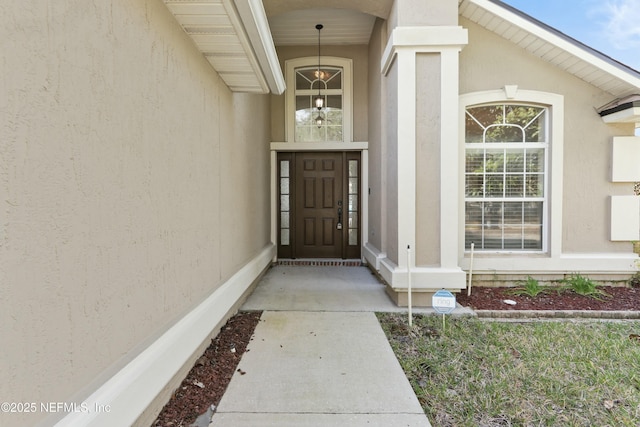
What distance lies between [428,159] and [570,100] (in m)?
2.70

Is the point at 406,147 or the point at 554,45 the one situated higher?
the point at 554,45

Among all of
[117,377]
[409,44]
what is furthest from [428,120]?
→ [117,377]

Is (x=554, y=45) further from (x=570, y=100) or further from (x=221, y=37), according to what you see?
(x=221, y=37)

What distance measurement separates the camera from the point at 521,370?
2.61m

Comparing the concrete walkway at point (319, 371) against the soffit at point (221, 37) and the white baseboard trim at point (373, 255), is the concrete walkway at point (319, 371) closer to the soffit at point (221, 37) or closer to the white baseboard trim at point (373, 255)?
the white baseboard trim at point (373, 255)

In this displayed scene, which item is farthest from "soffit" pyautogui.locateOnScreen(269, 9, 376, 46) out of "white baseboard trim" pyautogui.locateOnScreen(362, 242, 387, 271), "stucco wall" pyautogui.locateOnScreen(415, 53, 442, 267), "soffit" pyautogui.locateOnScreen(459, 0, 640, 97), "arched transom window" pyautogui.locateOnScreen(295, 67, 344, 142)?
"white baseboard trim" pyautogui.locateOnScreen(362, 242, 387, 271)

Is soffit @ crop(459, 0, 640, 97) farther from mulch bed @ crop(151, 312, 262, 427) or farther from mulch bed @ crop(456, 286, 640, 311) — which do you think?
mulch bed @ crop(151, 312, 262, 427)

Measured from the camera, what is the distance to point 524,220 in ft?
16.2

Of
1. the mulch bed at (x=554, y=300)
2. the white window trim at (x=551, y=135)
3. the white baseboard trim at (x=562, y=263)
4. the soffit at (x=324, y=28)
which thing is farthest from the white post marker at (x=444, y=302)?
the soffit at (x=324, y=28)

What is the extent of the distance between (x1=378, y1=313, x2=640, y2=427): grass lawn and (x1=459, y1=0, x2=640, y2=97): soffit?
3.27 m

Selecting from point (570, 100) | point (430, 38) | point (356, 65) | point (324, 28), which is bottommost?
point (570, 100)

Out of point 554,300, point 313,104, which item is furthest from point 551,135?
point 313,104

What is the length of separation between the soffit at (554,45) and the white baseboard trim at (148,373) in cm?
508

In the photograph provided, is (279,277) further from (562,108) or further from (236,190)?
(562,108)
